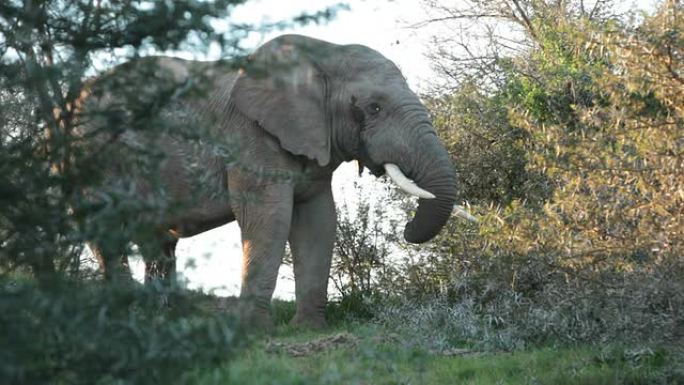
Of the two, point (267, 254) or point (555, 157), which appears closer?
point (555, 157)

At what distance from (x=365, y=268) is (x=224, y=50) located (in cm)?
898

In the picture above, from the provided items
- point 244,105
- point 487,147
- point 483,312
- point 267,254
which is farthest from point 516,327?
point 487,147

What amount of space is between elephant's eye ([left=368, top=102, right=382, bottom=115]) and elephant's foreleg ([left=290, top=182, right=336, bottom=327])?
1.02 m

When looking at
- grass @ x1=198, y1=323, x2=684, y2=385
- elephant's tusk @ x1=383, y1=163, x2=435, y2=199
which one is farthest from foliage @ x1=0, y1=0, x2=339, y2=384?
elephant's tusk @ x1=383, y1=163, x2=435, y2=199

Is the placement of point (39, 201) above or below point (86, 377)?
above

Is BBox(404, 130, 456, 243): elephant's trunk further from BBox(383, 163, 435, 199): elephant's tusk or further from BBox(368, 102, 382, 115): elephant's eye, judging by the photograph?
BBox(368, 102, 382, 115): elephant's eye

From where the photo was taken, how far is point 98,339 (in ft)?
14.3

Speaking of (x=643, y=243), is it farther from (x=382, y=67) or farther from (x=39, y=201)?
(x=39, y=201)

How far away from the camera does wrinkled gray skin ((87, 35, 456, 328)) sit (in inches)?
458

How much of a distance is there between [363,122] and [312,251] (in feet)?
4.57

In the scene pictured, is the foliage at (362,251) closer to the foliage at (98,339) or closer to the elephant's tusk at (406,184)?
the elephant's tusk at (406,184)

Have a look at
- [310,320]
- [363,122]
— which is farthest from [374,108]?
[310,320]

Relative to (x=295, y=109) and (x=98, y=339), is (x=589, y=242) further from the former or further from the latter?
(x=98, y=339)

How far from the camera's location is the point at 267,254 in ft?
38.5
